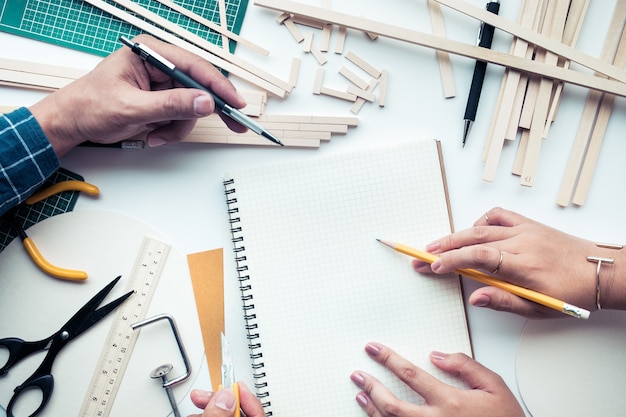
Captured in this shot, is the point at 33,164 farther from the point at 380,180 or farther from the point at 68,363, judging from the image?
the point at 380,180

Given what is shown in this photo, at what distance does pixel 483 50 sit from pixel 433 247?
0.42 metres

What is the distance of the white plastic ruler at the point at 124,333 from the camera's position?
111cm

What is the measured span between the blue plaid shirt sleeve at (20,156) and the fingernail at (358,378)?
0.74m

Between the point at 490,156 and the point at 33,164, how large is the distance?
3.03ft

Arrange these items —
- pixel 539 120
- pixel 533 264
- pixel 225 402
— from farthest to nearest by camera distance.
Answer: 1. pixel 539 120
2. pixel 533 264
3. pixel 225 402

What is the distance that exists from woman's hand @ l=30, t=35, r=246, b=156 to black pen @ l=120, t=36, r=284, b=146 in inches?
0.9

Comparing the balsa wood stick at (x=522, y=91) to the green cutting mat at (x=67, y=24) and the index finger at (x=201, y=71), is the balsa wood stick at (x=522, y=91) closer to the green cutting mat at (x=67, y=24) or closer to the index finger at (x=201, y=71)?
the index finger at (x=201, y=71)

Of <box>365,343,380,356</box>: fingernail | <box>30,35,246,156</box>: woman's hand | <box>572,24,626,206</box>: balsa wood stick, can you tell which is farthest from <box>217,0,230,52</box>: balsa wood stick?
<box>572,24,626,206</box>: balsa wood stick

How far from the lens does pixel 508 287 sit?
3.41 feet

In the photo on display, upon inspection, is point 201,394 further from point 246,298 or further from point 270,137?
point 270,137

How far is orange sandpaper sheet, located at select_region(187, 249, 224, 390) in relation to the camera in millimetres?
1127

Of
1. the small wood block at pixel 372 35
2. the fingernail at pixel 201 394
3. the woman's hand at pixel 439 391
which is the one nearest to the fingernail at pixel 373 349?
the woman's hand at pixel 439 391

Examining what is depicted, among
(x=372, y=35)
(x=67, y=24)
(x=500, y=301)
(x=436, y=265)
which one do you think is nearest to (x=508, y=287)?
(x=500, y=301)

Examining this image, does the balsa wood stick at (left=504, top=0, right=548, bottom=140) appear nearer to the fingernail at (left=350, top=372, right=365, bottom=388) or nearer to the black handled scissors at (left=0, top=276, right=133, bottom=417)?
the fingernail at (left=350, top=372, right=365, bottom=388)
